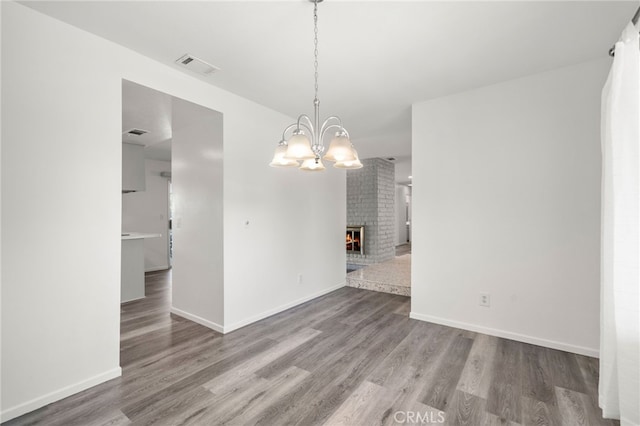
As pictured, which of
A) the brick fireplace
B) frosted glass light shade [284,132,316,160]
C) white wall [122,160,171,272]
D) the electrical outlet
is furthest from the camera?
the brick fireplace

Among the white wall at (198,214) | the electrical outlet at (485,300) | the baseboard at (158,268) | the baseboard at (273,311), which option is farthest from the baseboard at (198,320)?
the baseboard at (158,268)

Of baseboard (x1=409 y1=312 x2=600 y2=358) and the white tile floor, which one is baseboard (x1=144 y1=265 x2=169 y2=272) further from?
baseboard (x1=409 y1=312 x2=600 y2=358)

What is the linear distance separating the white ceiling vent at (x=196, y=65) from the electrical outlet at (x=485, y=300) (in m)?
3.41

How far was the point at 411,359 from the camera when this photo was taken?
2486mm

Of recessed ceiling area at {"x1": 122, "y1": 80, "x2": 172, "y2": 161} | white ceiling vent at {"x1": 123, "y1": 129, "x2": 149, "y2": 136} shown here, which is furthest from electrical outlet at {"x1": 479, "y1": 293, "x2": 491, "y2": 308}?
white ceiling vent at {"x1": 123, "y1": 129, "x2": 149, "y2": 136}

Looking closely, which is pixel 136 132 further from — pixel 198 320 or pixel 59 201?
pixel 198 320

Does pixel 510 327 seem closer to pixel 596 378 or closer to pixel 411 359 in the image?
pixel 596 378

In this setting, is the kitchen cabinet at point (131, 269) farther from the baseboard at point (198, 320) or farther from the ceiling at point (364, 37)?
the ceiling at point (364, 37)

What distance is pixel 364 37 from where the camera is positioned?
86.0 inches

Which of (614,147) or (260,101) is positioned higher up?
(260,101)

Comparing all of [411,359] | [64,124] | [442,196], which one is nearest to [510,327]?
[411,359]

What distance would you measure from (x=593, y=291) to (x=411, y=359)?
1.69 meters

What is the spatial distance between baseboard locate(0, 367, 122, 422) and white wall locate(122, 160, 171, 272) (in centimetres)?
473

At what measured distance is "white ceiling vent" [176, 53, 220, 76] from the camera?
248 cm
